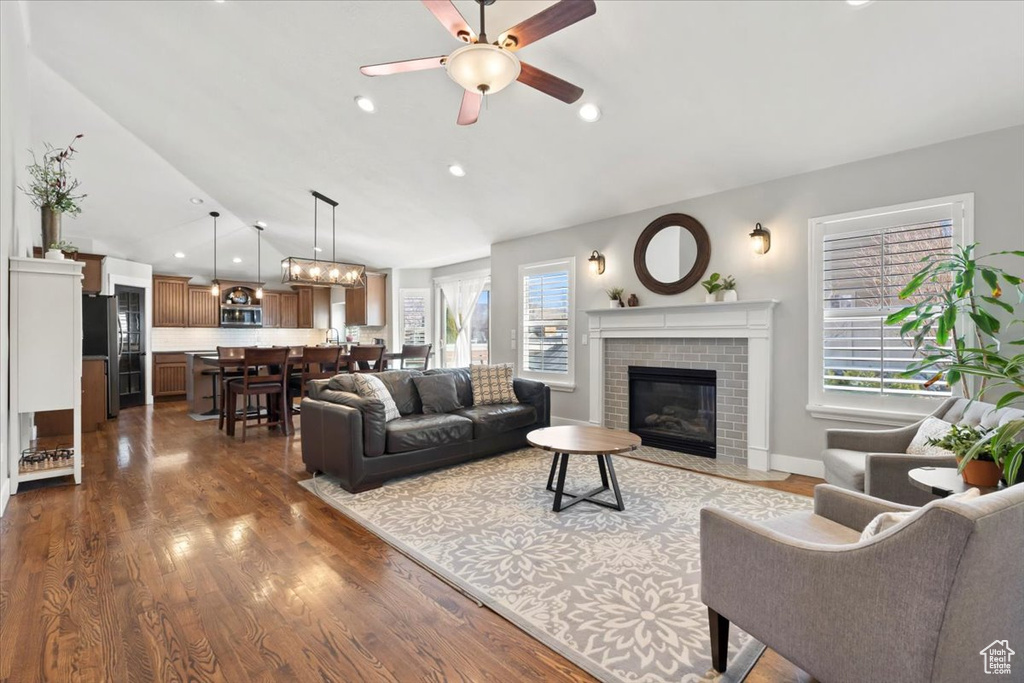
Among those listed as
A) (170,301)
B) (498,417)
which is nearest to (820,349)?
(498,417)

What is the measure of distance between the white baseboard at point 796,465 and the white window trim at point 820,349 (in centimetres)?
42

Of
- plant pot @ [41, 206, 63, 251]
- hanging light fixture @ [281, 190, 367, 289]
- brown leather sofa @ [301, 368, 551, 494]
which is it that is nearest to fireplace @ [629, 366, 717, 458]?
brown leather sofa @ [301, 368, 551, 494]

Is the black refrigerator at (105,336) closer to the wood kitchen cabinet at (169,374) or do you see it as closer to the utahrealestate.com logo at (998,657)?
the wood kitchen cabinet at (169,374)

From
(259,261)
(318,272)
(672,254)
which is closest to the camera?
(672,254)

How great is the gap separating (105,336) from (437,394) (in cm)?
549

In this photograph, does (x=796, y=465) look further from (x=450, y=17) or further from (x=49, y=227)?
(x=49, y=227)

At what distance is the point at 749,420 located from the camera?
4.27 meters

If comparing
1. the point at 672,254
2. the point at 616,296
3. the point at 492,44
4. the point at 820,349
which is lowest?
the point at 820,349

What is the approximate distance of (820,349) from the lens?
3926 millimetres

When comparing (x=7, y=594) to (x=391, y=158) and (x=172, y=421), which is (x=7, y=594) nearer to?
(x=391, y=158)

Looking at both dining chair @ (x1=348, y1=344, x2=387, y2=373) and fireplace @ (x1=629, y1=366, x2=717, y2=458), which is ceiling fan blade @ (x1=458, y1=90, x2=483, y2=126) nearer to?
fireplace @ (x1=629, y1=366, x2=717, y2=458)

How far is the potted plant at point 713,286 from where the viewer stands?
14.6ft

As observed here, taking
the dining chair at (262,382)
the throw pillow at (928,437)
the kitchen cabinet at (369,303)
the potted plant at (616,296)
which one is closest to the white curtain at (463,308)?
the kitchen cabinet at (369,303)

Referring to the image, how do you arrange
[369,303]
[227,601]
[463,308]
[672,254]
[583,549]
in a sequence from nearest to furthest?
[227,601] → [583,549] → [672,254] → [463,308] → [369,303]
